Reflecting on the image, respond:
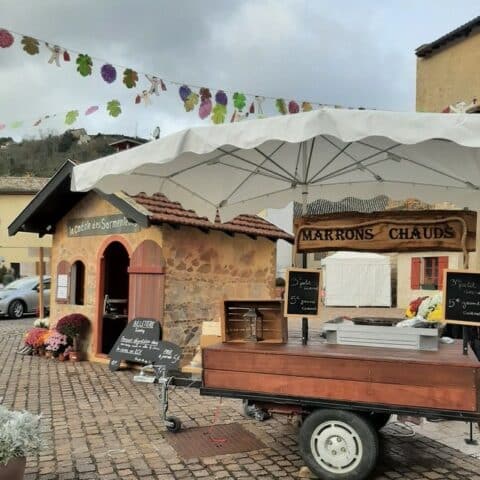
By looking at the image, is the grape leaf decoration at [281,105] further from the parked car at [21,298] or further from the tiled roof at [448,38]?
the parked car at [21,298]

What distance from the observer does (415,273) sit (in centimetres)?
2473

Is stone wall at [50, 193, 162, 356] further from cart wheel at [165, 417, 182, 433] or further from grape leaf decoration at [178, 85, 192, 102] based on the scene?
cart wheel at [165, 417, 182, 433]

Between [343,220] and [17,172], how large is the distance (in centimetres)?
4573

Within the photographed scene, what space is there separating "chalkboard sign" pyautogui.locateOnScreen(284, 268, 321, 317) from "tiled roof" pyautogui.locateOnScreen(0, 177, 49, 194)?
33.7 m

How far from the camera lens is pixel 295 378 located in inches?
172

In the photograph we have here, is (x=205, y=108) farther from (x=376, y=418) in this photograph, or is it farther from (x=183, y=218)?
(x=376, y=418)

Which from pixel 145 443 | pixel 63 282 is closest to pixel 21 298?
pixel 63 282

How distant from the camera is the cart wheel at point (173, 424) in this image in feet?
18.9

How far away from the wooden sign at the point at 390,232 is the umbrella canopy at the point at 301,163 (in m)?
0.71

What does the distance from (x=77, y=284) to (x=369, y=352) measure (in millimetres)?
8903

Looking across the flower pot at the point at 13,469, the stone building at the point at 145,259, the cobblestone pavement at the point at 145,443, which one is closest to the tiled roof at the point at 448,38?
the stone building at the point at 145,259

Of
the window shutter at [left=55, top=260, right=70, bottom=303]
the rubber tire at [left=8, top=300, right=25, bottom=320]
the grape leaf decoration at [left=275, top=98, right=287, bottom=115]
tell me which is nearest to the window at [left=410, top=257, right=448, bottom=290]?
the rubber tire at [left=8, top=300, right=25, bottom=320]

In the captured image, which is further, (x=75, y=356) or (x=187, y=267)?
(x=75, y=356)

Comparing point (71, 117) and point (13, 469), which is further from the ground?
point (71, 117)
